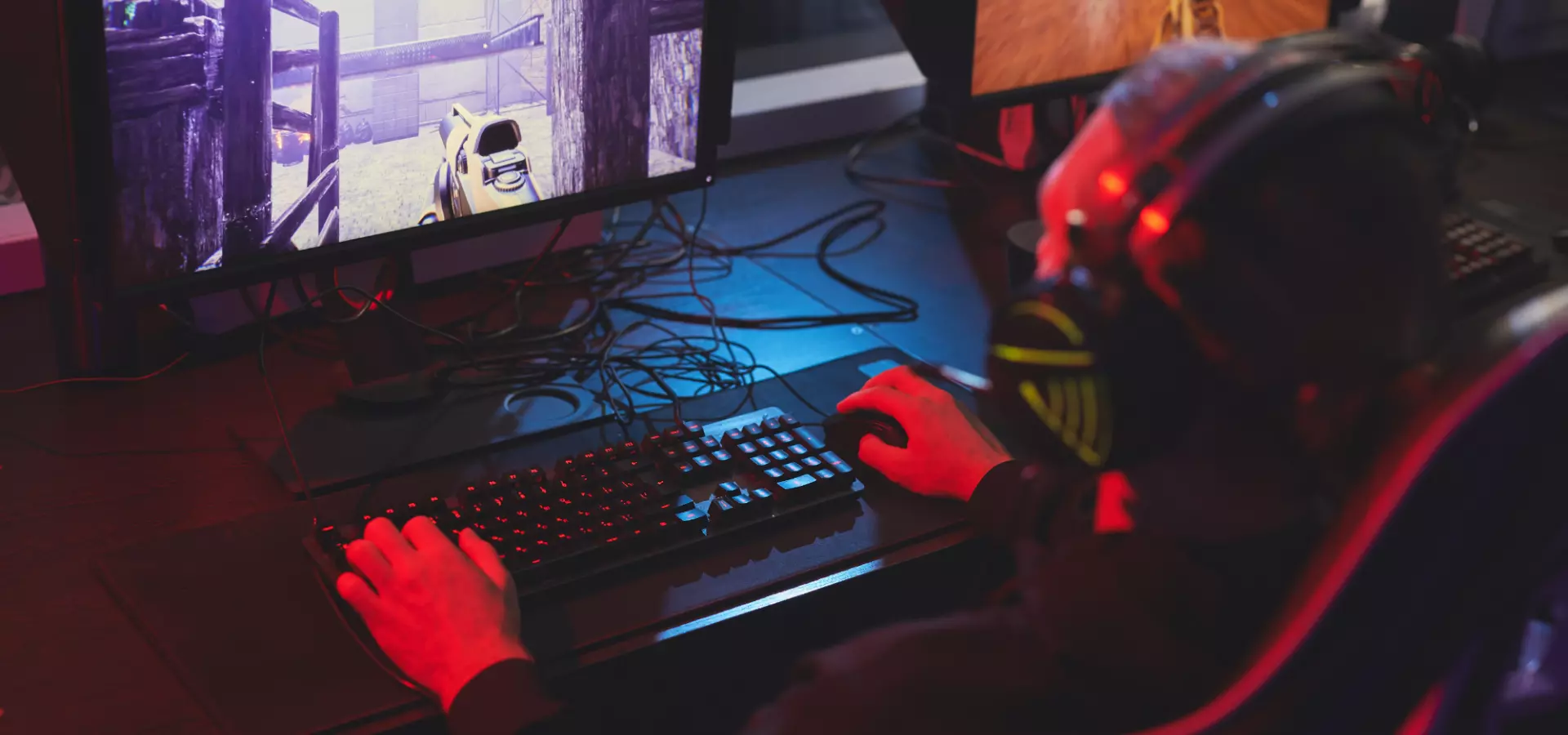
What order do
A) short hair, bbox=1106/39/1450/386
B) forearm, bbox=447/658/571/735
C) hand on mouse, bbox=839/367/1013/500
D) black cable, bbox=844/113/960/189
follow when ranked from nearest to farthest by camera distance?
1. short hair, bbox=1106/39/1450/386
2. forearm, bbox=447/658/571/735
3. hand on mouse, bbox=839/367/1013/500
4. black cable, bbox=844/113/960/189

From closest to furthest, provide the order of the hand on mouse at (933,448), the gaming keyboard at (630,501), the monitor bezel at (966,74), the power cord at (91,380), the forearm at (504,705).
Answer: the forearm at (504,705) → the gaming keyboard at (630,501) → the hand on mouse at (933,448) → the power cord at (91,380) → the monitor bezel at (966,74)

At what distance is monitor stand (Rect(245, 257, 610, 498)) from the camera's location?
104 centimetres

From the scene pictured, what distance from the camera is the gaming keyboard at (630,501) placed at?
2.87 feet

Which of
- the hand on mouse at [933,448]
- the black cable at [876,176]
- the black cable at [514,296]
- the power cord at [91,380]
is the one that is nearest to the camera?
the hand on mouse at [933,448]

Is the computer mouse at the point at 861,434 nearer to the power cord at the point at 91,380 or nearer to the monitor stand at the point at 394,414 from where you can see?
the monitor stand at the point at 394,414

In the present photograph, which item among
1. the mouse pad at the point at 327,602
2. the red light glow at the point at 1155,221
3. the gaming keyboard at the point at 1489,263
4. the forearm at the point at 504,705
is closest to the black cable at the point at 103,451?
the mouse pad at the point at 327,602

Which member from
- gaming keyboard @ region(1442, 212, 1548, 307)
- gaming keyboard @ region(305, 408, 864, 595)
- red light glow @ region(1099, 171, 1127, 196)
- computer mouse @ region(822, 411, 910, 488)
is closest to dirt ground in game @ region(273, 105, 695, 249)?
gaming keyboard @ region(305, 408, 864, 595)

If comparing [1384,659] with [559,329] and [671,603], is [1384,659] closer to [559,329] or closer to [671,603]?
[671,603]

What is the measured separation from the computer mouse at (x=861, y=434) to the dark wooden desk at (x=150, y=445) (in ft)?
0.55

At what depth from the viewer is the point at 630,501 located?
92cm

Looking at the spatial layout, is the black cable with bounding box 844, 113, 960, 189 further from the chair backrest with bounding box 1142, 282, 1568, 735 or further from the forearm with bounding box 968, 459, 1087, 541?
the chair backrest with bounding box 1142, 282, 1568, 735

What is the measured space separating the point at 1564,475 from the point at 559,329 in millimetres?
932

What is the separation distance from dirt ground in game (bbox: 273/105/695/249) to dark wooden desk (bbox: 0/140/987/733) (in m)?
0.19

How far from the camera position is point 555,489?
3.03ft
